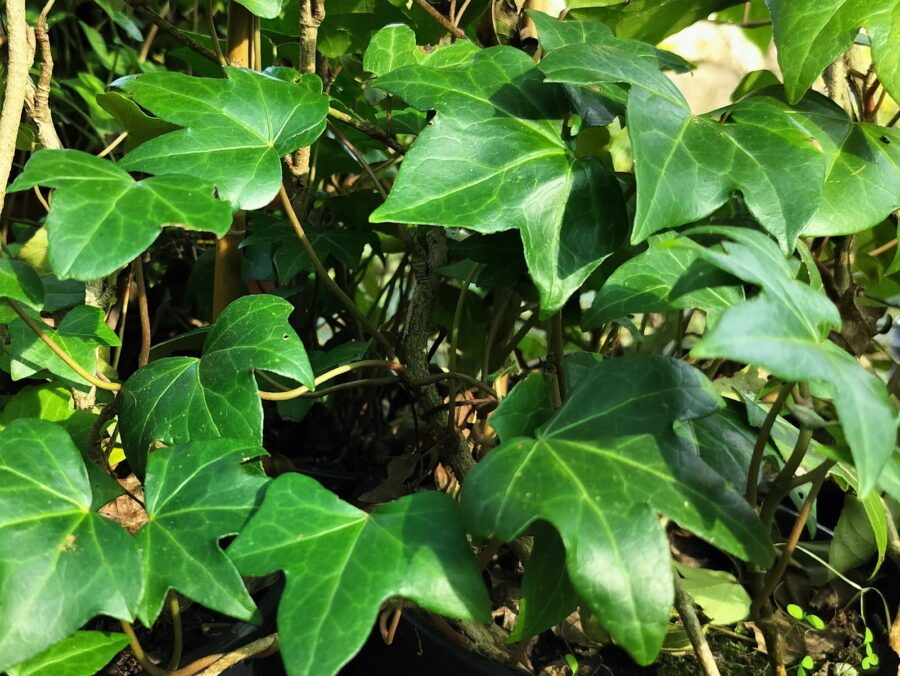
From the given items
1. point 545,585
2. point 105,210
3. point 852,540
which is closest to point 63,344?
point 105,210

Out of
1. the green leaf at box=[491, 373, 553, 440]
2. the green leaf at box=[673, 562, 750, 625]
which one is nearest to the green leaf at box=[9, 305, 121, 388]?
the green leaf at box=[491, 373, 553, 440]

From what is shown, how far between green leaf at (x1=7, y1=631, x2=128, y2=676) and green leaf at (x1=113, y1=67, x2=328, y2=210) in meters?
0.36

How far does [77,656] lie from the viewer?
562 mm

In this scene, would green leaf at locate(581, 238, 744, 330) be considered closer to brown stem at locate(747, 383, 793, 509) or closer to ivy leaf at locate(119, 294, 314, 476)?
brown stem at locate(747, 383, 793, 509)

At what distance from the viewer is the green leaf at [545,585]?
54 centimetres

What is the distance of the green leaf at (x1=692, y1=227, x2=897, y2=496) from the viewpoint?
38 centimetres

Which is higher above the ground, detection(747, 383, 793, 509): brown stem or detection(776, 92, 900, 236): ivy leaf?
detection(776, 92, 900, 236): ivy leaf

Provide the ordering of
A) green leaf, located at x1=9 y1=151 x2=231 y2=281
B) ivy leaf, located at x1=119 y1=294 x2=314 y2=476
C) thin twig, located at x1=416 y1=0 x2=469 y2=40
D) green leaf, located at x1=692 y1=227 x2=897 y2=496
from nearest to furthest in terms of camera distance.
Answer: green leaf, located at x1=692 y1=227 x2=897 y2=496, green leaf, located at x1=9 y1=151 x2=231 y2=281, ivy leaf, located at x1=119 y1=294 x2=314 y2=476, thin twig, located at x1=416 y1=0 x2=469 y2=40

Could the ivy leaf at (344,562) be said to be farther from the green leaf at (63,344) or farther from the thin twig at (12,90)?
the thin twig at (12,90)

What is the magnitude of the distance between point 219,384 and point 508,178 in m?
0.29

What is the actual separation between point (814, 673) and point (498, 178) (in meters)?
0.63

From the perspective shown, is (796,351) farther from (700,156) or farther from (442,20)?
(442,20)

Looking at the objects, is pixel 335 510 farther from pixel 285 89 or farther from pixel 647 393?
pixel 285 89

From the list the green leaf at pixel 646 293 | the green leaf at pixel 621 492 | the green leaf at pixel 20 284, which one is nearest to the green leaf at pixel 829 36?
the green leaf at pixel 646 293
